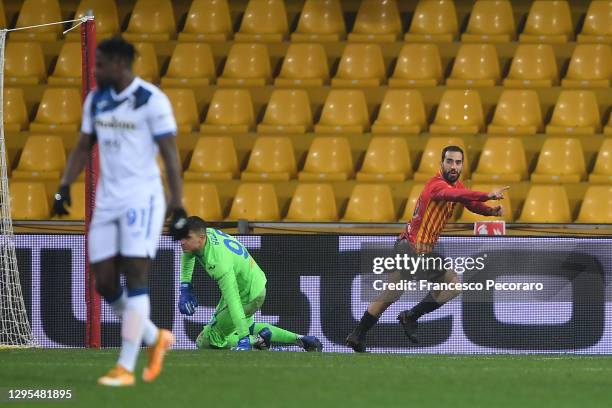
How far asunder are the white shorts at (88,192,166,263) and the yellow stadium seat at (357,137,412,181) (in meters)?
7.45

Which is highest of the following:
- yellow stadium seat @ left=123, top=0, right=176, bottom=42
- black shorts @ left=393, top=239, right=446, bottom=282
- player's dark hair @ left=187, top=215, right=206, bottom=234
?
yellow stadium seat @ left=123, top=0, right=176, bottom=42

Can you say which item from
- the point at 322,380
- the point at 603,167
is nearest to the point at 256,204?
the point at 603,167

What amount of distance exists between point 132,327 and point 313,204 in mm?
7034

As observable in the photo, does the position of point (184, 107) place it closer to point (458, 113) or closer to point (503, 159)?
point (458, 113)

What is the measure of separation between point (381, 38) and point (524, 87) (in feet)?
6.38

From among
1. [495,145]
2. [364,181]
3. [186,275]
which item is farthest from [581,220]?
[186,275]

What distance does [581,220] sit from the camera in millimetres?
14141

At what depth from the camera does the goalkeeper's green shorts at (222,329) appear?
1157cm

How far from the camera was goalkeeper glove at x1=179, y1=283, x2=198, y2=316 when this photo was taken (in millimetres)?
11172

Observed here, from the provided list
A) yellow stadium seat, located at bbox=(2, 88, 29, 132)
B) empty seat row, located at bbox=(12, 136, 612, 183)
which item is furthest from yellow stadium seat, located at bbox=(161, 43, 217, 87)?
yellow stadium seat, located at bbox=(2, 88, 29, 132)

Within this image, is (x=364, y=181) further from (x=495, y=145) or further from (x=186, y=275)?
(x=186, y=275)

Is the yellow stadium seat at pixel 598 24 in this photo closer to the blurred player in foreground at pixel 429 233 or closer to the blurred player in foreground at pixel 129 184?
the blurred player in foreground at pixel 429 233

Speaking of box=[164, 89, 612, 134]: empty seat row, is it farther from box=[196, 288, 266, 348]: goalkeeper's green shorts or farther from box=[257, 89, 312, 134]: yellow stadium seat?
box=[196, 288, 266, 348]: goalkeeper's green shorts

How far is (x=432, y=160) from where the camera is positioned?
14695 mm
